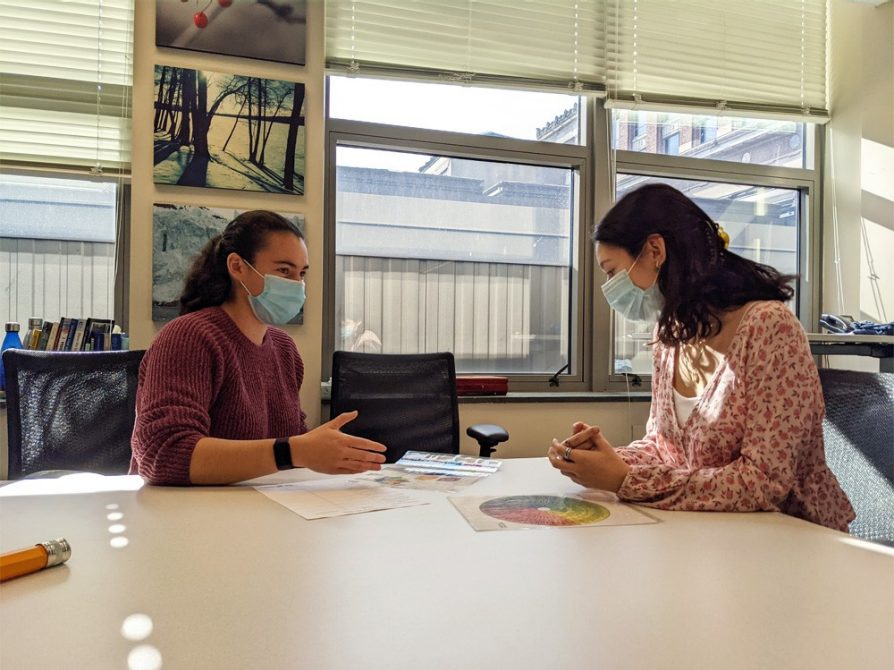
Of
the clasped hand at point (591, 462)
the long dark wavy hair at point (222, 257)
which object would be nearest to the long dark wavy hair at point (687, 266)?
the clasped hand at point (591, 462)

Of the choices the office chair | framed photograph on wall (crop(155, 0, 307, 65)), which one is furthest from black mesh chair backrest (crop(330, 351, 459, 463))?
framed photograph on wall (crop(155, 0, 307, 65))

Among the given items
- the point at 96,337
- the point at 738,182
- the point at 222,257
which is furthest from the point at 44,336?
the point at 738,182

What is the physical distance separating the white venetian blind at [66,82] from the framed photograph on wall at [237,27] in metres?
0.17

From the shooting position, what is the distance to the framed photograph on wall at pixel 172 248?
244 cm

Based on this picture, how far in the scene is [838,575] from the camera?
2.65 feet

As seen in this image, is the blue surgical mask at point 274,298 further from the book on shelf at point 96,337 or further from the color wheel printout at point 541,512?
the book on shelf at point 96,337

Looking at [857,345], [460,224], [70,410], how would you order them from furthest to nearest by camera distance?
[460,224], [857,345], [70,410]

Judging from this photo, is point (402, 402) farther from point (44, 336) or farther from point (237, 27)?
point (237, 27)

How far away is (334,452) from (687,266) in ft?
2.74

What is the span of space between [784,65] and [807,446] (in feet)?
9.57

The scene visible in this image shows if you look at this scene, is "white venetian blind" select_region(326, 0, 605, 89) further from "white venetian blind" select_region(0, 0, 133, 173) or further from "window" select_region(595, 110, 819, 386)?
"white venetian blind" select_region(0, 0, 133, 173)

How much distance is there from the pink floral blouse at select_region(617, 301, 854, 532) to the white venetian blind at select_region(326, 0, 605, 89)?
6.79 feet

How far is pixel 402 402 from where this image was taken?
7.50 feet

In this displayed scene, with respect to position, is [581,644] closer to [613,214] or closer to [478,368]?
[613,214]
